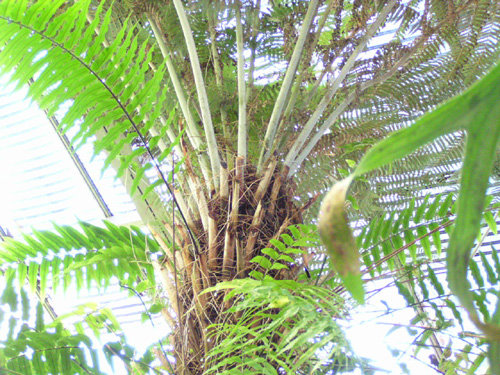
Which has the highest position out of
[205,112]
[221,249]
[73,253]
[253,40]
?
[253,40]

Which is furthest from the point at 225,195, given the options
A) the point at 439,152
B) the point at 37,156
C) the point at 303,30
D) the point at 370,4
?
the point at 37,156

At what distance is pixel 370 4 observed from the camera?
5.33 feet

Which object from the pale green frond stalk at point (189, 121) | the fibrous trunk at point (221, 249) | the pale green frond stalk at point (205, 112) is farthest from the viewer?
the pale green frond stalk at point (189, 121)

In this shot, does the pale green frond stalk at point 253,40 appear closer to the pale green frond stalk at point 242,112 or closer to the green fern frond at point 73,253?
the pale green frond stalk at point 242,112

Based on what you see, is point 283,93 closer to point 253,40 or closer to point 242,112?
point 242,112

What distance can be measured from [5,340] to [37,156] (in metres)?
3.55

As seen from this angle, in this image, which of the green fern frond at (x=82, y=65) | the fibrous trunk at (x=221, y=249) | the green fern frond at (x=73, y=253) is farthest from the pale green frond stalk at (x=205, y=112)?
the green fern frond at (x=73, y=253)

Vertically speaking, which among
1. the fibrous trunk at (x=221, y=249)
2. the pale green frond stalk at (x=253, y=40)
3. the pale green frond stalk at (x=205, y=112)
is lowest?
the fibrous trunk at (x=221, y=249)

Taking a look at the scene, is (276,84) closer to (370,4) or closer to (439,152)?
(370,4)

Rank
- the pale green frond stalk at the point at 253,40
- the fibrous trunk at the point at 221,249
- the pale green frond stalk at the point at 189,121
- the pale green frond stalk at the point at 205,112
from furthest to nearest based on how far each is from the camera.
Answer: the pale green frond stalk at the point at 253,40
the pale green frond stalk at the point at 189,121
the pale green frond stalk at the point at 205,112
the fibrous trunk at the point at 221,249

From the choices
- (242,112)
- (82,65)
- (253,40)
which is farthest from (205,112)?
(253,40)

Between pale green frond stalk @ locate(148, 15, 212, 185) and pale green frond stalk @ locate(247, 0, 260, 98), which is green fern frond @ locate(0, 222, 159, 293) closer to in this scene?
pale green frond stalk @ locate(148, 15, 212, 185)

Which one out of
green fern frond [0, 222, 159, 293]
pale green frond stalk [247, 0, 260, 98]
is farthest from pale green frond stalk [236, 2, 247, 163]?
green fern frond [0, 222, 159, 293]

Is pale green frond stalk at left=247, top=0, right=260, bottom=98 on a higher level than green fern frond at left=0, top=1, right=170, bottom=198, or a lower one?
higher
